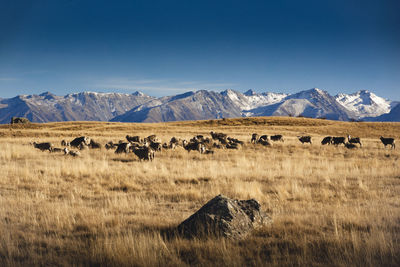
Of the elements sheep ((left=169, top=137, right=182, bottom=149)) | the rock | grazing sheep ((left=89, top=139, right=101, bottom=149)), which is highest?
grazing sheep ((left=89, top=139, right=101, bottom=149))

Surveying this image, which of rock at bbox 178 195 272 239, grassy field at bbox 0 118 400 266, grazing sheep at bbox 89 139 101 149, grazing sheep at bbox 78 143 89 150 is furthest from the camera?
grazing sheep at bbox 89 139 101 149

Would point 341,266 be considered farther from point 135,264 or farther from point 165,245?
point 135,264

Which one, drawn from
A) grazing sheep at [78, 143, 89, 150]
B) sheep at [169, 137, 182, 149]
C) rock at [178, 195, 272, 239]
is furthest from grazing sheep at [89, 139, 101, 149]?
rock at [178, 195, 272, 239]

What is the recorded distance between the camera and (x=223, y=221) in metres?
5.34

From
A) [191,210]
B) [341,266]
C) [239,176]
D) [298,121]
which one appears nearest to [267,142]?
[239,176]

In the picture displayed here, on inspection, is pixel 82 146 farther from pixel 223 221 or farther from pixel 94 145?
pixel 223 221

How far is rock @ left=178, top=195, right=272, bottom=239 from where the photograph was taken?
5246 mm

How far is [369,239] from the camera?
4.93m

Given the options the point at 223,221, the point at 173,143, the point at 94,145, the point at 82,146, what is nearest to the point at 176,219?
the point at 223,221

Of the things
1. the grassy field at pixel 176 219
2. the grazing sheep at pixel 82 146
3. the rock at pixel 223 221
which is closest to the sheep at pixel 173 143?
the grazing sheep at pixel 82 146

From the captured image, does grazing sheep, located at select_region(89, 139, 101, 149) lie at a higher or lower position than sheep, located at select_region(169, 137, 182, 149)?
higher

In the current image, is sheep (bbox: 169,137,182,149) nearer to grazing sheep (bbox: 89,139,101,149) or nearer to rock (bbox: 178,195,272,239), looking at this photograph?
grazing sheep (bbox: 89,139,101,149)

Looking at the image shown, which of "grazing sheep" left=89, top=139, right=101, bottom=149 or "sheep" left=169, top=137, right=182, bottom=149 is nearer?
"sheep" left=169, top=137, right=182, bottom=149

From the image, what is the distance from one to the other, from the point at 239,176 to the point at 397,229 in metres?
7.00
